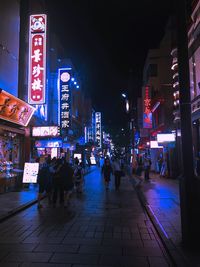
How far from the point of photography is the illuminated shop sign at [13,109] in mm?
14133

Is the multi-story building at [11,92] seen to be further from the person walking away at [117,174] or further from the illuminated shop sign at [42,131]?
the person walking away at [117,174]

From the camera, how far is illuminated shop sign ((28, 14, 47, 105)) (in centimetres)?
1853

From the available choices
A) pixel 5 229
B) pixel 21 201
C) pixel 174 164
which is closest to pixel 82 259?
pixel 5 229

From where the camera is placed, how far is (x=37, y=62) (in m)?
18.7

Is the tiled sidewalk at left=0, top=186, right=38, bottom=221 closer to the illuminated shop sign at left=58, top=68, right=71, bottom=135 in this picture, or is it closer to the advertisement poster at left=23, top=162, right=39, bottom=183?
the advertisement poster at left=23, top=162, right=39, bottom=183

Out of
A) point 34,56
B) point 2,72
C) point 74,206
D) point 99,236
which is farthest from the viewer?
point 34,56

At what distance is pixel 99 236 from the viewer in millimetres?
7418

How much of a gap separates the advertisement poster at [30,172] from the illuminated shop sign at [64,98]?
39.4 ft

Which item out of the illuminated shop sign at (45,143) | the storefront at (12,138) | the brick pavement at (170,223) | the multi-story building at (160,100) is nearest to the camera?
the brick pavement at (170,223)

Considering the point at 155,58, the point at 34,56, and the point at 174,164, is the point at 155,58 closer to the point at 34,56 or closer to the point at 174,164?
the point at 174,164

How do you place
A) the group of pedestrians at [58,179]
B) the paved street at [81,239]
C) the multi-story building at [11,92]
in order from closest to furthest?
the paved street at [81,239], the group of pedestrians at [58,179], the multi-story building at [11,92]

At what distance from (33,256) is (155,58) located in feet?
122

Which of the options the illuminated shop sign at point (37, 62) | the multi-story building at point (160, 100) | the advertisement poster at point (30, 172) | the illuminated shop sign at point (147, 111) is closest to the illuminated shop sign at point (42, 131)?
the illuminated shop sign at point (37, 62)

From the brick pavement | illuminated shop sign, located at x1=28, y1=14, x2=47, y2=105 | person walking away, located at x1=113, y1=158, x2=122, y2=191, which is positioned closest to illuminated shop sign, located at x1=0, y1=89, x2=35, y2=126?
illuminated shop sign, located at x1=28, y1=14, x2=47, y2=105
